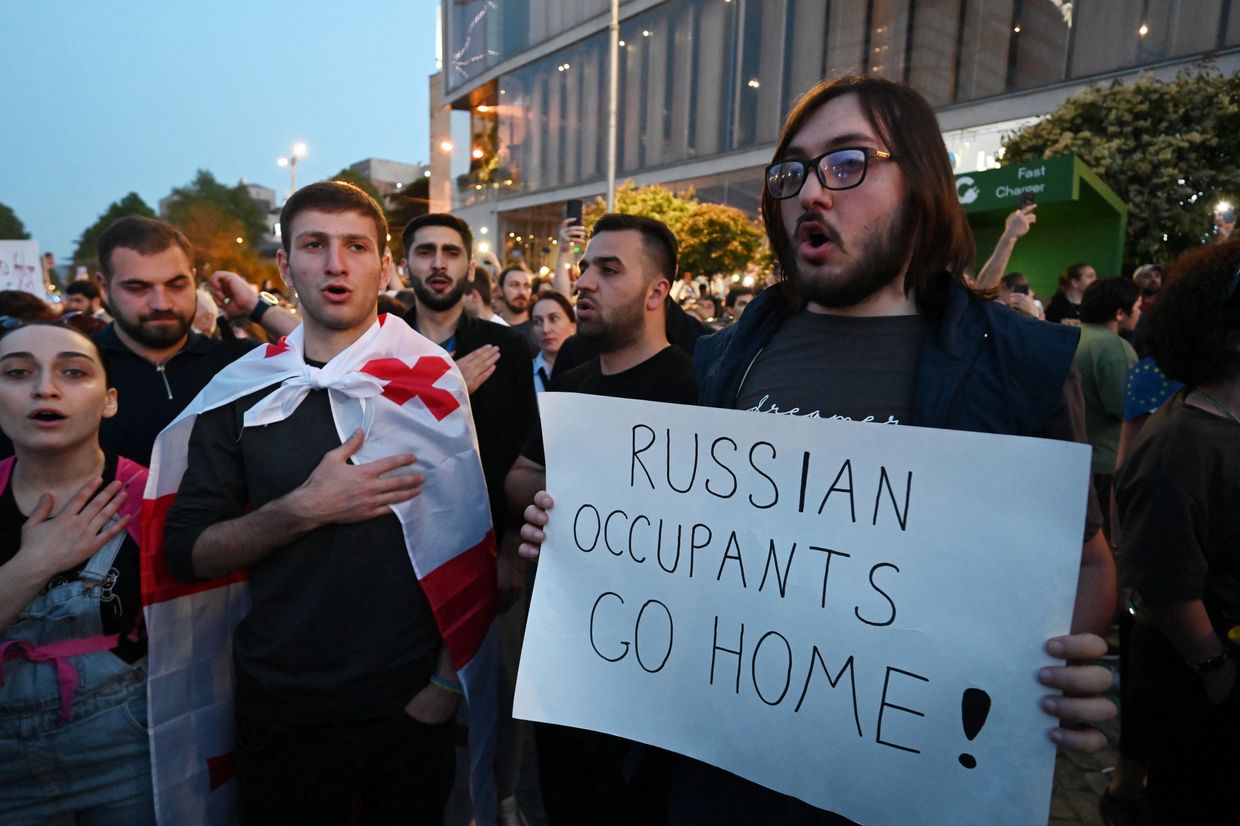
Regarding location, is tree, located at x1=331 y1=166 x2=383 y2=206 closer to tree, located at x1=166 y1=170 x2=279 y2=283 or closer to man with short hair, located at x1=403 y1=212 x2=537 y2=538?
man with short hair, located at x1=403 y1=212 x2=537 y2=538

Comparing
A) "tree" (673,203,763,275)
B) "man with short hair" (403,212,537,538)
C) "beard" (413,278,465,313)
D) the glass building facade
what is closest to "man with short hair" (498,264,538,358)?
"man with short hair" (403,212,537,538)

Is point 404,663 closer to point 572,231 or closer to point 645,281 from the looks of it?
point 645,281

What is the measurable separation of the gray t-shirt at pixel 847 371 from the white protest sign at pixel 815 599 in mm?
179

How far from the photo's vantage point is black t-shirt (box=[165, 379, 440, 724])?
1943 millimetres

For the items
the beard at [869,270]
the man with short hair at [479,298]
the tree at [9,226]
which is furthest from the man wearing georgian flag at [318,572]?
the tree at [9,226]

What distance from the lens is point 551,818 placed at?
8.27 feet

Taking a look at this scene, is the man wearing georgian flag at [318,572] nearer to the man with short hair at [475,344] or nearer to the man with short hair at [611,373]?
the man with short hair at [611,373]

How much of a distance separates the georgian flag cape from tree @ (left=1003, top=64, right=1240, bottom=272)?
48.9 feet

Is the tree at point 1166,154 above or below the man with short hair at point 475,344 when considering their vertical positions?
above

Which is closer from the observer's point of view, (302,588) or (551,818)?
(302,588)

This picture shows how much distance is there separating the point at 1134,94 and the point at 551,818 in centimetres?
1650

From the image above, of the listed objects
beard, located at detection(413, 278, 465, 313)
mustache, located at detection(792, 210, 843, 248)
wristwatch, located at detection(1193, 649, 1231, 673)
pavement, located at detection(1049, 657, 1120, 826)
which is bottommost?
pavement, located at detection(1049, 657, 1120, 826)

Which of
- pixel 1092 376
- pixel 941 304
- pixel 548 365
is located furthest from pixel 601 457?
pixel 1092 376

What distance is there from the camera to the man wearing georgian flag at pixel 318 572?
6.39 feet
